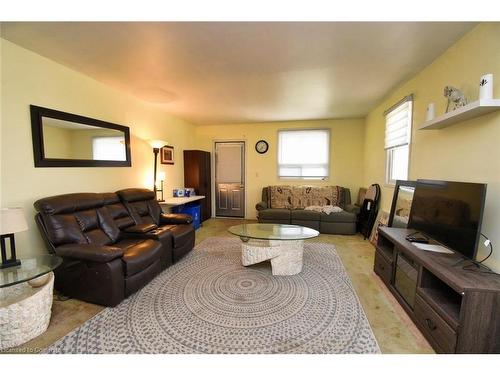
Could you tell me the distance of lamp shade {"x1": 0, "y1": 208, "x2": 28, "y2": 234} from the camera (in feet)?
5.53

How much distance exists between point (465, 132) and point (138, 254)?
10.5ft

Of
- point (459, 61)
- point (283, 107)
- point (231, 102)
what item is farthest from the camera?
point (283, 107)

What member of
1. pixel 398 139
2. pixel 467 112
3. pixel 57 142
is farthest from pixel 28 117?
pixel 398 139

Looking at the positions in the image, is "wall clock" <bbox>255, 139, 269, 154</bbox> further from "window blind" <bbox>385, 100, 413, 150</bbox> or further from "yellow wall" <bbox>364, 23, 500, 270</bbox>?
"yellow wall" <bbox>364, 23, 500, 270</bbox>

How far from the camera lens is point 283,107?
4039mm

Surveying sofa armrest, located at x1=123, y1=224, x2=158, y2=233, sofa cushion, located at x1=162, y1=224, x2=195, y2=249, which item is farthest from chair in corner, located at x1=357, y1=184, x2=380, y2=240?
sofa armrest, located at x1=123, y1=224, x2=158, y2=233

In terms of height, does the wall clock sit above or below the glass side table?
above

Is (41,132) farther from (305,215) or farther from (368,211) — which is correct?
(368,211)

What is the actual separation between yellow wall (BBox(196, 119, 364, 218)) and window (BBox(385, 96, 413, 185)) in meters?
1.39

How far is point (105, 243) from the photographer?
2.49 meters
